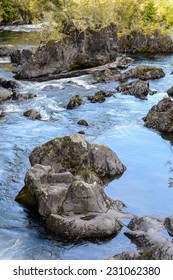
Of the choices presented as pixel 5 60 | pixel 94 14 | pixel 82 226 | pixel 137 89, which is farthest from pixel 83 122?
pixel 5 60

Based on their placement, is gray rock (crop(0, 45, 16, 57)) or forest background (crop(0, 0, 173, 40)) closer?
forest background (crop(0, 0, 173, 40))

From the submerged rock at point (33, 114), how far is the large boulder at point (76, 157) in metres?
11.2

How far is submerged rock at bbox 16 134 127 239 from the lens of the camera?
19.0 meters

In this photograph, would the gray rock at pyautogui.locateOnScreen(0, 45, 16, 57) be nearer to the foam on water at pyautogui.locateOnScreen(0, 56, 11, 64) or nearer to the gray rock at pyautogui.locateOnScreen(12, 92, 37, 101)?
the foam on water at pyautogui.locateOnScreen(0, 56, 11, 64)

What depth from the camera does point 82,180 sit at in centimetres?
2212

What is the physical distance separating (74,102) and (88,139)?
29.1 ft

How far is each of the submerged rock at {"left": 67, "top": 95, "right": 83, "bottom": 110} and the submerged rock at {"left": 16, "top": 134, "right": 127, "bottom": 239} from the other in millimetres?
13569

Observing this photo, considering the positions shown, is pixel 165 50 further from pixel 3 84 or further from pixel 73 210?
pixel 73 210

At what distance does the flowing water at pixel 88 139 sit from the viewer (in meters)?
18.4

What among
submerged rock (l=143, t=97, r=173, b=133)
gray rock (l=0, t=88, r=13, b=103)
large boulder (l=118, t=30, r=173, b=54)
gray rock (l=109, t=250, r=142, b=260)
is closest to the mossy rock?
gray rock (l=109, t=250, r=142, b=260)

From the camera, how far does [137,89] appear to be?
42.9 meters

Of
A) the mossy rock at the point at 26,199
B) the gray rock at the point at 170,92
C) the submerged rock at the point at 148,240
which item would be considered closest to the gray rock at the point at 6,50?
the gray rock at the point at 170,92

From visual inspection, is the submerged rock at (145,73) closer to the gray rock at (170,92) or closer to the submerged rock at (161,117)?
the gray rock at (170,92)

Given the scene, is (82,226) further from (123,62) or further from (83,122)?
(123,62)
